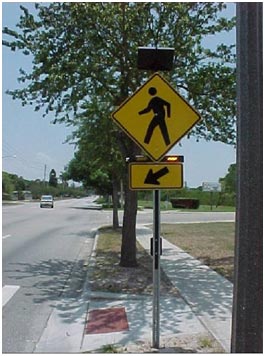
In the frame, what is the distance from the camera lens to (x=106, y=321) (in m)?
6.11

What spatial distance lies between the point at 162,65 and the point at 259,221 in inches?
88.4

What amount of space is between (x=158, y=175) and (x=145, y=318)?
226 cm

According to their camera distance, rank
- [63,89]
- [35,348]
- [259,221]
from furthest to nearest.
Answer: [63,89], [35,348], [259,221]

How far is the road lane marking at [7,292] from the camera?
7.43 meters

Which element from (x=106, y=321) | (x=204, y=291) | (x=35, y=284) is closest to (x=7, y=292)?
(x=35, y=284)

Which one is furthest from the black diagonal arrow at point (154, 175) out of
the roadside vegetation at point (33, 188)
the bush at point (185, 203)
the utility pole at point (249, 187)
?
the roadside vegetation at point (33, 188)

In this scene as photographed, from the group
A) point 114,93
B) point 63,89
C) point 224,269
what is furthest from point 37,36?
point 224,269

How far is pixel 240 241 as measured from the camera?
152 inches

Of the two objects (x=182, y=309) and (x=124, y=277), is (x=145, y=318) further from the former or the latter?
(x=124, y=277)

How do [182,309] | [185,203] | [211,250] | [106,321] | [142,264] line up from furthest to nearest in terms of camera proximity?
[185,203] → [211,250] → [142,264] → [182,309] → [106,321]

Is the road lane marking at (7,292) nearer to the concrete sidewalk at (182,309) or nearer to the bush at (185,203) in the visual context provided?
the concrete sidewalk at (182,309)

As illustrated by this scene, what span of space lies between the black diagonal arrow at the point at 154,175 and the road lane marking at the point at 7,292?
11.6ft

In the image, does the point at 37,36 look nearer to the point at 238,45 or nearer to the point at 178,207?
the point at 238,45

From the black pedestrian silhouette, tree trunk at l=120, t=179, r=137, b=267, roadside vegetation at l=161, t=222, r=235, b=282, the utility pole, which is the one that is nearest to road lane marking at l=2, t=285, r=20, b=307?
tree trunk at l=120, t=179, r=137, b=267
